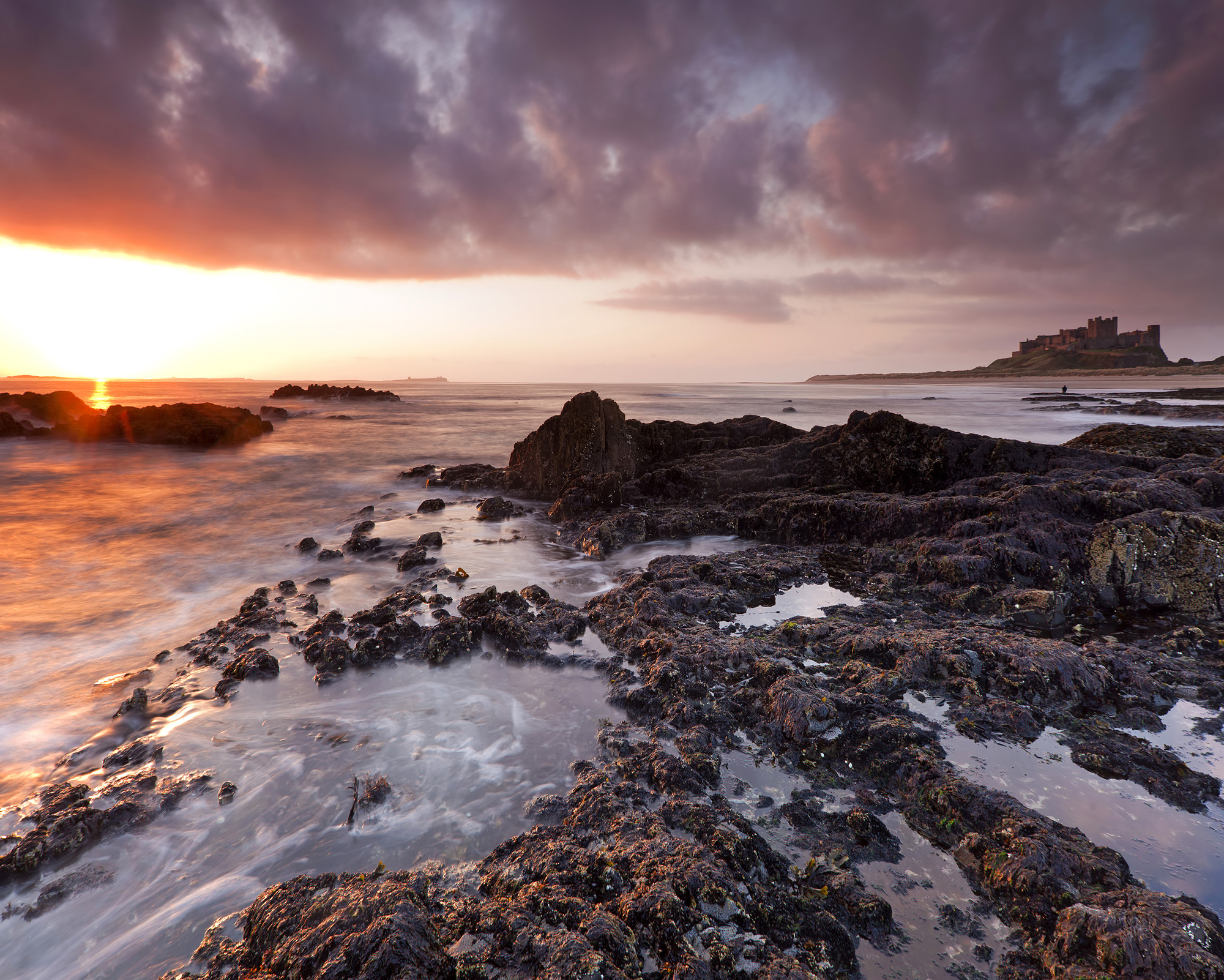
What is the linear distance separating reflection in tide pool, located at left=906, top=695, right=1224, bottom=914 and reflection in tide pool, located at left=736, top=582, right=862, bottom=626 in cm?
203

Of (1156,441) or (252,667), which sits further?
(1156,441)

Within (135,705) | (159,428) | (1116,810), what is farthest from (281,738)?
(159,428)

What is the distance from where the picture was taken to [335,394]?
234 ft

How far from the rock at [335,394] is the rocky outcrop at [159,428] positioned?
3810 centimetres

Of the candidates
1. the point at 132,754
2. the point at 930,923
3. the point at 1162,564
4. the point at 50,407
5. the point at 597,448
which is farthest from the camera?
the point at 50,407

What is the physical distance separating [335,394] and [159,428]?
50.9 meters

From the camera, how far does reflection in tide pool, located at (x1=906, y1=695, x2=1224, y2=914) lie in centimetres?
268

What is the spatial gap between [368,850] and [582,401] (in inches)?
411

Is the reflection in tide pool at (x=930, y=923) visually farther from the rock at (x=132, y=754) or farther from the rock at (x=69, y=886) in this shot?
the rock at (x=132, y=754)

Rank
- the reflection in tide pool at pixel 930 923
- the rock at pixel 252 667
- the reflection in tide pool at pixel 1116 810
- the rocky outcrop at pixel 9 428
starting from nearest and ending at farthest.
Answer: the reflection in tide pool at pixel 930 923 < the reflection in tide pool at pixel 1116 810 < the rock at pixel 252 667 < the rocky outcrop at pixel 9 428

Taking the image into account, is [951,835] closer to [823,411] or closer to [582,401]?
[582,401]

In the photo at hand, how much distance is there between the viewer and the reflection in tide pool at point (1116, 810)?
8.79 feet

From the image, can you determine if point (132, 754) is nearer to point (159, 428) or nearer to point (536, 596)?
point (536, 596)

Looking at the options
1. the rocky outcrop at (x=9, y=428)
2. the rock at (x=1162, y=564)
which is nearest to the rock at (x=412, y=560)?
the rock at (x=1162, y=564)
